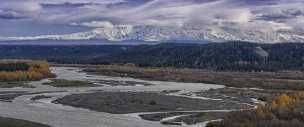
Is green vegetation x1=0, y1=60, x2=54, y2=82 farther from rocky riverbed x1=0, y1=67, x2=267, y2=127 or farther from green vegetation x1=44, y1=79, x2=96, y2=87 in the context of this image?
rocky riverbed x1=0, y1=67, x2=267, y2=127

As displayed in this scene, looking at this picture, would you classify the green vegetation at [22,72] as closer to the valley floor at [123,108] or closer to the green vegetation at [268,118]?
the valley floor at [123,108]

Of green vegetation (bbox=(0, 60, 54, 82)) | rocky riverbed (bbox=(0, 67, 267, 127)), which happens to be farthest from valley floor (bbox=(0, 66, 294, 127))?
green vegetation (bbox=(0, 60, 54, 82))

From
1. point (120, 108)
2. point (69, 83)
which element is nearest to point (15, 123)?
point (120, 108)

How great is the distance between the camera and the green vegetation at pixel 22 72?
114m

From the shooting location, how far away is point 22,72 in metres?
122

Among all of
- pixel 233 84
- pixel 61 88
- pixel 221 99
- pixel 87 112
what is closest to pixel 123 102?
pixel 87 112

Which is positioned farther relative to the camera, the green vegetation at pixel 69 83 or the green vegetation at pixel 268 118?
the green vegetation at pixel 69 83

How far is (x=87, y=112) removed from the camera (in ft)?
197

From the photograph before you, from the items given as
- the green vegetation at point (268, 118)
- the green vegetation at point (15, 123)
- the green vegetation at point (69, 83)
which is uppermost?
the green vegetation at point (15, 123)

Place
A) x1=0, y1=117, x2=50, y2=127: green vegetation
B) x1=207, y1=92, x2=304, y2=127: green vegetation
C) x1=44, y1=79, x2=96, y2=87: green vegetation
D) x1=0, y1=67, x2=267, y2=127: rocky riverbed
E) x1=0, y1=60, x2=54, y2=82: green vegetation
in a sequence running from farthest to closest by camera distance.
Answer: x1=0, y1=60, x2=54, y2=82: green vegetation → x1=44, y1=79, x2=96, y2=87: green vegetation → x1=0, y1=67, x2=267, y2=127: rocky riverbed → x1=0, y1=117, x2=50, y2=127: green vegetation → x1=207, y1=92, x2=304, y2=127: green vegetation

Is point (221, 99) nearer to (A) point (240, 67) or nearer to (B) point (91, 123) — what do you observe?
(B) point (91, 123)

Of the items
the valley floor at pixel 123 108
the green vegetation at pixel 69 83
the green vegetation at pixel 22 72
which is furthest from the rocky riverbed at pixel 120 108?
the green vegetation at pixel 22 72

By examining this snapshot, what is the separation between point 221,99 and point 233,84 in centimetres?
3555

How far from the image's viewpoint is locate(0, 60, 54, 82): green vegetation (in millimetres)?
114062
